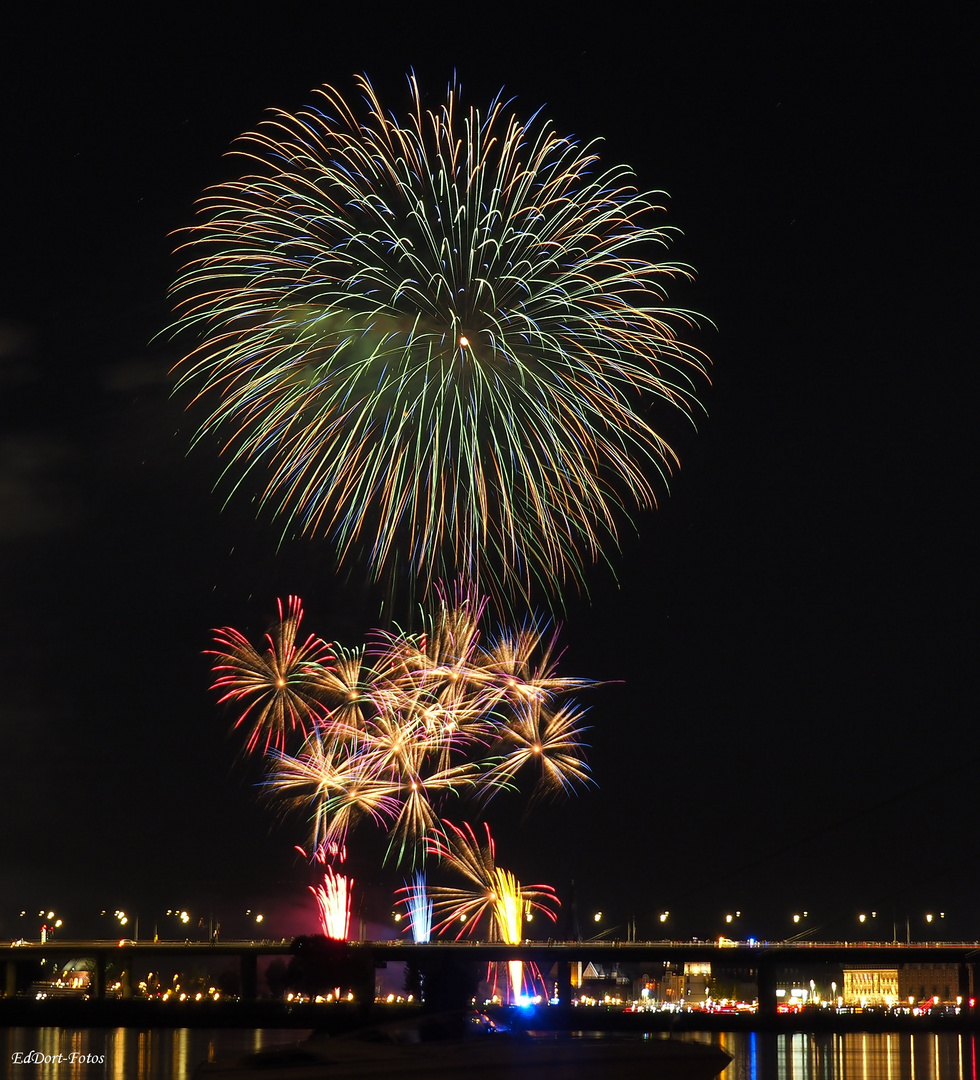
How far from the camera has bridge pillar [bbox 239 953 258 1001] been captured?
13462cm

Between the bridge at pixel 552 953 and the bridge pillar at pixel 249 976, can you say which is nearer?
the bridge at pixel 552 953

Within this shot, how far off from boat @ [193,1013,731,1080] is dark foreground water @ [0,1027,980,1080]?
131cm

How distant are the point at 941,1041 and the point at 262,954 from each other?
69728 mm

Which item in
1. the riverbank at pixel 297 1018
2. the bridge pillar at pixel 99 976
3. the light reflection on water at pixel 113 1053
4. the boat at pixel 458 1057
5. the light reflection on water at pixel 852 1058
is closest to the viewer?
the boat at pixel 458 1057

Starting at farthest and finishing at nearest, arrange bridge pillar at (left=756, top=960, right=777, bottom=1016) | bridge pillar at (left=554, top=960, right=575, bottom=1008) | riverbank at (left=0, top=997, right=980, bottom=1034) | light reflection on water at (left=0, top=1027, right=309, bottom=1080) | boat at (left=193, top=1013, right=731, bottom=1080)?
bridge pillar at (left=554, top=960, right=575, bottom=1008) → bridge pillar at (left=756, top=960, right=777, bottom=1016) → riverbank at (left=0, top=997, right=980, bottom=1034) → light reflection on water at (left=0, top=1027, right=309, bottom=1080) → boat at (left=193, top=1013, right=731, bottom=1080)

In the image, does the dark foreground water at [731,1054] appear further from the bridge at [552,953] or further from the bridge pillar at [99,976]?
the bridge pillar at [99,976]

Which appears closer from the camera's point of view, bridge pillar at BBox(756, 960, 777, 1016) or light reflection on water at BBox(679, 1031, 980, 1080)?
light reflection on water at BBox(679, 1031, 980, 1080)

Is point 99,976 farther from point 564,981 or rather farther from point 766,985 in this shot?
point 766,985

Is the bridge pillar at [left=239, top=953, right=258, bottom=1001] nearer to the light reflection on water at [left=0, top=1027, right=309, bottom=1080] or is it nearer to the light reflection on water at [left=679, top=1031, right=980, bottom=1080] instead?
the light reflection on water at [left=0, top=1027, right=309, bottom=1080]

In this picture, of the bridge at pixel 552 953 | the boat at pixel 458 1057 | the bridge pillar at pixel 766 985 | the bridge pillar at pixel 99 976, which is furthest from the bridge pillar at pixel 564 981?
the boat at pixel 458 1057

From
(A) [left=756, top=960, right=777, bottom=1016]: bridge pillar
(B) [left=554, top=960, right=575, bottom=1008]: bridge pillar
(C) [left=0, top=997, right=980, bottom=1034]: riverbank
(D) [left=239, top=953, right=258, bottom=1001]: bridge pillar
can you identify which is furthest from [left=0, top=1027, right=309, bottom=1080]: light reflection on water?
(D) [left=239, top=953, right=258, bottom=1001]: bridge pillar

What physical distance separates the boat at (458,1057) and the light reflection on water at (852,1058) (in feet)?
38.7

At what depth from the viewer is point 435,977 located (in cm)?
7075

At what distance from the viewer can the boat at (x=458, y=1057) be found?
27734 mm
